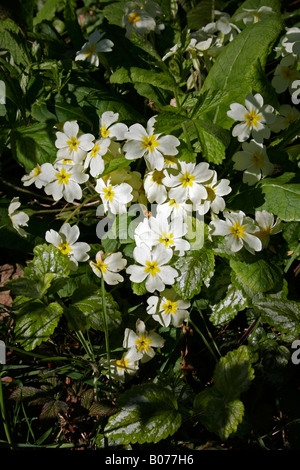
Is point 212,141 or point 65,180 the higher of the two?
point 212,141

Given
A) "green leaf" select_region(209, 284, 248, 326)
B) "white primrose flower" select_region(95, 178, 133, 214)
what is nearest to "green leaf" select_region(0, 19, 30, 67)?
"white primrose flower" select_region(95, 178, 133, 214)

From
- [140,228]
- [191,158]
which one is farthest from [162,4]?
[140,228]

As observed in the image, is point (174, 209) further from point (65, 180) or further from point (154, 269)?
point (65, 180)

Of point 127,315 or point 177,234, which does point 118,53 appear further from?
point 127,315

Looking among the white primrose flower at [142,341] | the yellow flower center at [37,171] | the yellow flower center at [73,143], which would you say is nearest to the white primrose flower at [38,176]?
the yellow flower center at [37,171]

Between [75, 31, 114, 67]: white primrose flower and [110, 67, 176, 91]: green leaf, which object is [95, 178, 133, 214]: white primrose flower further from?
[75, 31, 114, 67]: white primrose flower

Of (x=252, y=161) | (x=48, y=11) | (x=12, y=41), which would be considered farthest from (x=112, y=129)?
(x=48, y=11)

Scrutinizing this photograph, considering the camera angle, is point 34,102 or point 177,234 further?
point 34,102
